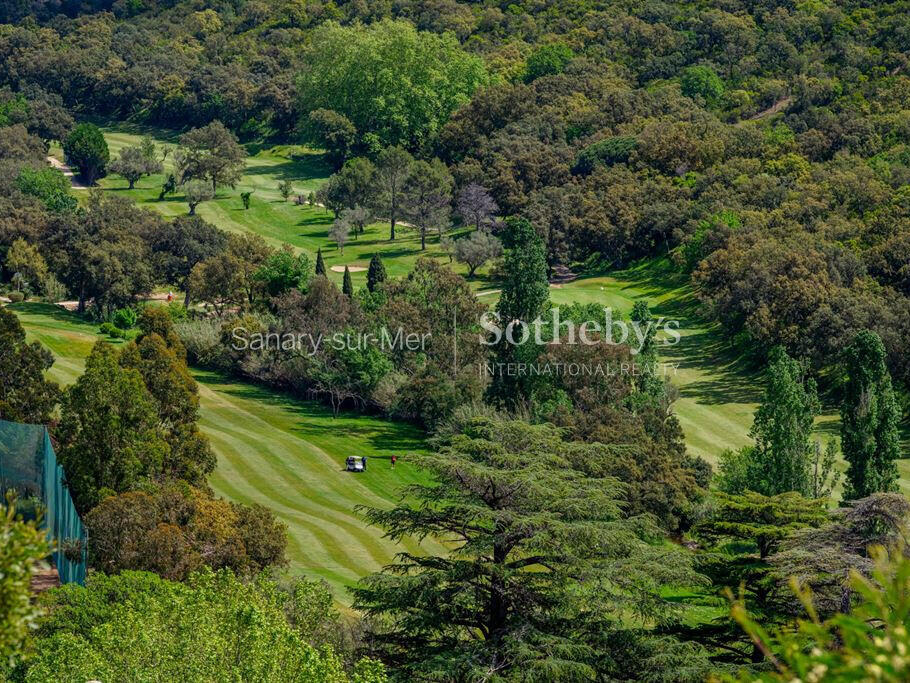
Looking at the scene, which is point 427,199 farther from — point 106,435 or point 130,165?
point 106,435

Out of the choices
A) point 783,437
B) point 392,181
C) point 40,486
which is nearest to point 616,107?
point 392,181

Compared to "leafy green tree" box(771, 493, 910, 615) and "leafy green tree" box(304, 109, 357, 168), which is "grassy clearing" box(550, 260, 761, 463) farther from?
"leafy green tree" box(304, 109, 357, 168)

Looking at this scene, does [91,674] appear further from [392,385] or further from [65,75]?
[65,75]

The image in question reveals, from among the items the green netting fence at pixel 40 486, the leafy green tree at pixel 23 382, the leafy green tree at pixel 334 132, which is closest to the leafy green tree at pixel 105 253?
the leafy green tree at pixel 23 382

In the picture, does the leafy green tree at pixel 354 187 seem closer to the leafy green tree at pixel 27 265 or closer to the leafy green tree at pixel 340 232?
the leafy green tree at pixel 340 232

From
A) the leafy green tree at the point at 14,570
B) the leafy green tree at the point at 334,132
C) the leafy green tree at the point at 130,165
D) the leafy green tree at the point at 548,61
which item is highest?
the leafy green tree at the point at 548,61

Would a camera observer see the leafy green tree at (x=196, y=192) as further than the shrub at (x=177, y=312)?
Yes
